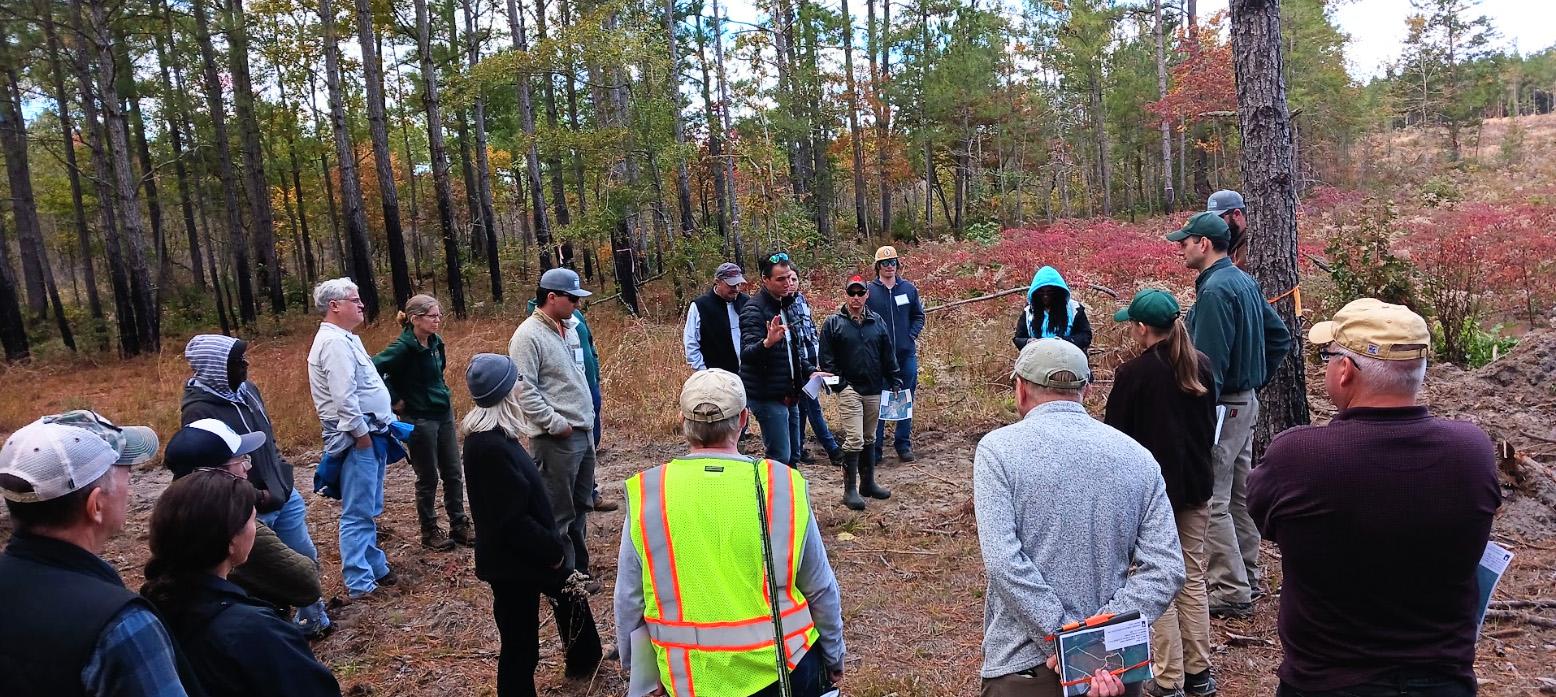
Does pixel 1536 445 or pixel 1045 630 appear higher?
pixel 1045 630

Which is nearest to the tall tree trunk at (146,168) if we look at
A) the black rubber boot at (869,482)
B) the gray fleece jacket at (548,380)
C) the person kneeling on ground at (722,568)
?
the gray fleece jacket at (548,380)

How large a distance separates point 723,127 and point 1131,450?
17138 mm

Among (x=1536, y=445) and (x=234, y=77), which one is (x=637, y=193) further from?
(x=1536, y=445)

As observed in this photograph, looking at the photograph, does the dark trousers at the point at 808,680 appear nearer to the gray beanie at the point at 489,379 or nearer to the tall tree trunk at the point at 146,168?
the gray beanie at the point at 489,379

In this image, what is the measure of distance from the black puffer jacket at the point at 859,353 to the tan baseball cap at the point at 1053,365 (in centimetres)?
375

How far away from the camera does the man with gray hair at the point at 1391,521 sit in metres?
1.89

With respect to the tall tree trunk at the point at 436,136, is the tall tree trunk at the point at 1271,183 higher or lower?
lower

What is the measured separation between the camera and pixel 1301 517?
2010 mm

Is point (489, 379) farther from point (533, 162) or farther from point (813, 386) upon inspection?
point (533, 162)

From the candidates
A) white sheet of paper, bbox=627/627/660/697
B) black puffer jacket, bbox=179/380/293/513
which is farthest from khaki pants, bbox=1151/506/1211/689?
black puffer jacket, bbox=179/380/293/513

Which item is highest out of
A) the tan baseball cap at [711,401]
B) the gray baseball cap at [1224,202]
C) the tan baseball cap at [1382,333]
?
the gray baseball cap at [1224,202]

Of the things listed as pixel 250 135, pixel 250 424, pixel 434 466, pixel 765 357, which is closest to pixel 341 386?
pixel 250 424

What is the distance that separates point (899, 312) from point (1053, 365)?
491 cm

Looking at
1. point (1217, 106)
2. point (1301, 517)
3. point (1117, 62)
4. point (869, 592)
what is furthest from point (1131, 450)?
point (1117, 62)
